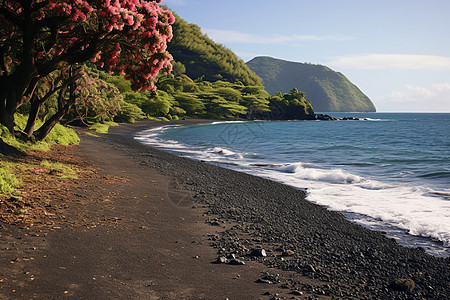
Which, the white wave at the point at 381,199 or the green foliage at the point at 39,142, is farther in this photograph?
the green foliage at the point at 39,142

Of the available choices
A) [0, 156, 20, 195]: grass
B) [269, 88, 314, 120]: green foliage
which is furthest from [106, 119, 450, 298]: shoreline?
[269, 88, 314, 120]: green foliage

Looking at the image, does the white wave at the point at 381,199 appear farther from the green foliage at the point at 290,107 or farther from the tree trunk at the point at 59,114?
the green foliage at the point at 290,107

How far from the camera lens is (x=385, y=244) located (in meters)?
8.57

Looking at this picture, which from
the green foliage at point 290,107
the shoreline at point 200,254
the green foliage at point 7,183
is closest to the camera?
the shoreline at point 200,254

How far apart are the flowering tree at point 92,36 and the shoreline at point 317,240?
4.81 meters

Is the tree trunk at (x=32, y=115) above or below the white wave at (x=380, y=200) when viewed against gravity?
above

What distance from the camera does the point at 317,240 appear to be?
27.5ft

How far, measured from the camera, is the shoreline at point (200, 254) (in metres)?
5.30

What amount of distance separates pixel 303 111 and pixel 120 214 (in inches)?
5506

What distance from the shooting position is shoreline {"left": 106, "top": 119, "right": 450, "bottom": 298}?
21.8ft

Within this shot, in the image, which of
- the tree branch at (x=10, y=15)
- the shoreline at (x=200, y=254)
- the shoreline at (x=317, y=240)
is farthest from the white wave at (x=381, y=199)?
the tree branch at (x=10, y=15)

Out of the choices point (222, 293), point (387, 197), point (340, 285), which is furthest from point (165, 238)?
point (387, 197)

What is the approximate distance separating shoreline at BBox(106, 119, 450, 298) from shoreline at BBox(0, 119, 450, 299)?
0.09 feet

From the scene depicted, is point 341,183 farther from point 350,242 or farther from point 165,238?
point 165,238
